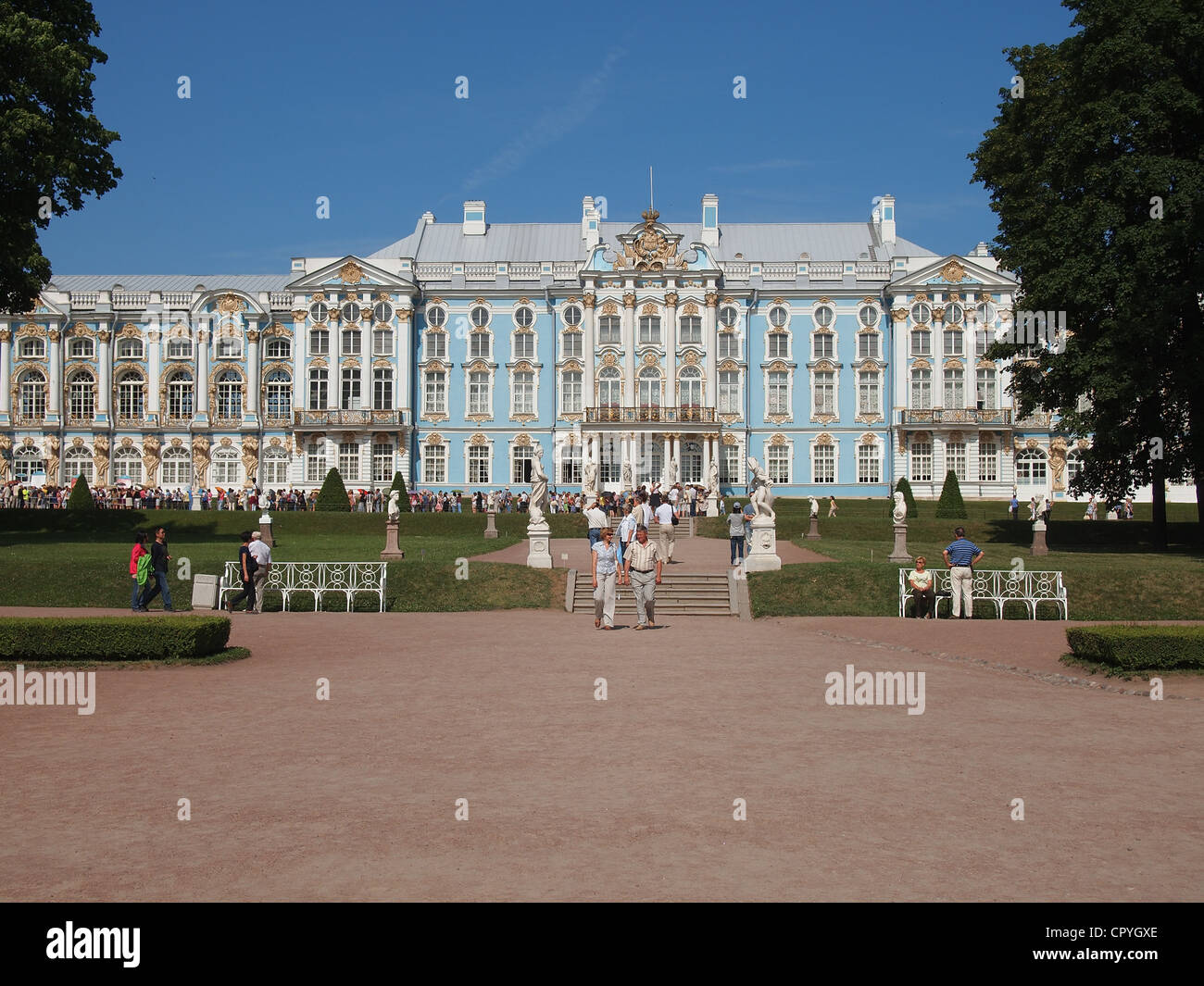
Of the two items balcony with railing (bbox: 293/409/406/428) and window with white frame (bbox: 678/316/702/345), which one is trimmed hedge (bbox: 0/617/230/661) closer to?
balcony with railing (bbox: 293/409/406/428)

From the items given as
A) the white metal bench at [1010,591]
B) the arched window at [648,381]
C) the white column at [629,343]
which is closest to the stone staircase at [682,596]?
the white metal bench at [1010,591]

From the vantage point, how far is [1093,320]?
3195 centimetres

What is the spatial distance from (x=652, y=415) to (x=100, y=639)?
48.1 m

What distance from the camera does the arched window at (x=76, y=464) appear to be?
64062mm

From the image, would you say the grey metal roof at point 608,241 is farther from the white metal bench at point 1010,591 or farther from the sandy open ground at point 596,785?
the sandy open ground at point 596,785

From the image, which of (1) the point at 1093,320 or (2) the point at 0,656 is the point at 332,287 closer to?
(1) the point at 1093,320

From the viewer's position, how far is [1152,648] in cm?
1427

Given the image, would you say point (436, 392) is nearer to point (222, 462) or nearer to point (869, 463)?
point (222, 462)

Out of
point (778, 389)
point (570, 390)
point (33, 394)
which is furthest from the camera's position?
point (33, 394)

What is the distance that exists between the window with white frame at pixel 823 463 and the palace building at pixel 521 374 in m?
0.11

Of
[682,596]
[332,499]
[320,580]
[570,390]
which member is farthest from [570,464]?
[320,580]

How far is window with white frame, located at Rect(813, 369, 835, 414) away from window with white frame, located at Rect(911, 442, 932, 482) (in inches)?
205
